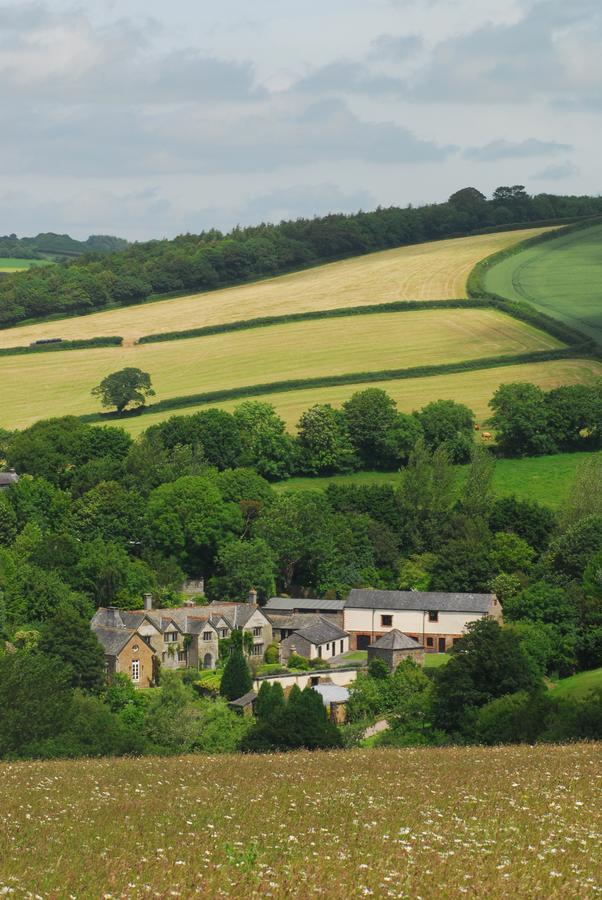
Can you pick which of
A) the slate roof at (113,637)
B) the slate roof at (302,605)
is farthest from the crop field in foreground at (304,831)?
the slate roof at (302,605)

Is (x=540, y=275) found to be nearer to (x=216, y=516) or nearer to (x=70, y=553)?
(x=216, y=516)

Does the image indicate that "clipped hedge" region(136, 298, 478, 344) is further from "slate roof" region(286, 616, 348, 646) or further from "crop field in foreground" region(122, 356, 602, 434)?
"slate roof" region(286, 616, 348, 646)

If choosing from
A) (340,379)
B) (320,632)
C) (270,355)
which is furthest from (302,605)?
(270,355)

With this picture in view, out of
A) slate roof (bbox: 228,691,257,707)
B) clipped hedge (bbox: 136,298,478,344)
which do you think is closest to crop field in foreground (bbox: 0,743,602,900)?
slate roof (bbox: 228,691,257,707)

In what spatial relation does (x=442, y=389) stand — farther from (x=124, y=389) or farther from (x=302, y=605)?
(x=302, y=605)

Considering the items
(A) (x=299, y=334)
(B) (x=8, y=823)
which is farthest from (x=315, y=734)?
(A) (x=299, y=334)

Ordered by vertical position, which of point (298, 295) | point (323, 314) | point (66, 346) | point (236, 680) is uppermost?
point (298, 295)
